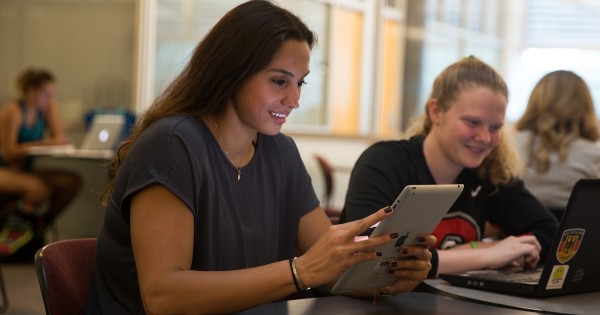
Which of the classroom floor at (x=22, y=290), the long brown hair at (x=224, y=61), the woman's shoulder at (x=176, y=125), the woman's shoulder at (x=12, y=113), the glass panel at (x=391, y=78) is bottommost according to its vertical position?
the classroom floor at (x=22, y=290)

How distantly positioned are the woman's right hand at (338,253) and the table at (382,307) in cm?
7

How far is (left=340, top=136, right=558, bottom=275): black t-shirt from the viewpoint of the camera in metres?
2.44

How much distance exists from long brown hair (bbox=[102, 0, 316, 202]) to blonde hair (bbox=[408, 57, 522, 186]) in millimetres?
751

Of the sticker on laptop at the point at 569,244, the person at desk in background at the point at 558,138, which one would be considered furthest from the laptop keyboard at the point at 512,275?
the person at desk in background at the point at 558,138

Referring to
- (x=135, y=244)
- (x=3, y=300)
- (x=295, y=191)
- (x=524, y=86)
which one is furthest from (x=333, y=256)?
(x=524, y=86)

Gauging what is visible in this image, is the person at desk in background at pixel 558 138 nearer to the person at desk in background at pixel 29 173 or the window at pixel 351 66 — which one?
the window at pixel 351 66

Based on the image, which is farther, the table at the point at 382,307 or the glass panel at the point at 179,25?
the glass panel at the point at 179,25

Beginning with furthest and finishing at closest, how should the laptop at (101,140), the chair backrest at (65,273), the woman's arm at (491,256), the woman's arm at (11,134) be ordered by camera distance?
the laptop at (101,140) → the woman's arm at (11,134) → the woman's arm at (491,256) → the chair backrest at (65,273)

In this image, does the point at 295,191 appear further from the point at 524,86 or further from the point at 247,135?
the point at 524,86

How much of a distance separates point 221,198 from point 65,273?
1.17ft

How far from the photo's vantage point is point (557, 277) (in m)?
1.92

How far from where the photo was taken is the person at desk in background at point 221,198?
166 cm

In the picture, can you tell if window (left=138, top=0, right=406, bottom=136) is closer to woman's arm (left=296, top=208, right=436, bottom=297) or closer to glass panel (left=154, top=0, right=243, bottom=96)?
glass panel (left=154, top=0, right=243, bottom=96)

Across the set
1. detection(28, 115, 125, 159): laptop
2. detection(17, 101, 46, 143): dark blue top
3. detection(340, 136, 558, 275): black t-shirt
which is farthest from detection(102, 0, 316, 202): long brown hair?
detection(17, 101, 46, 143): dark blue top
